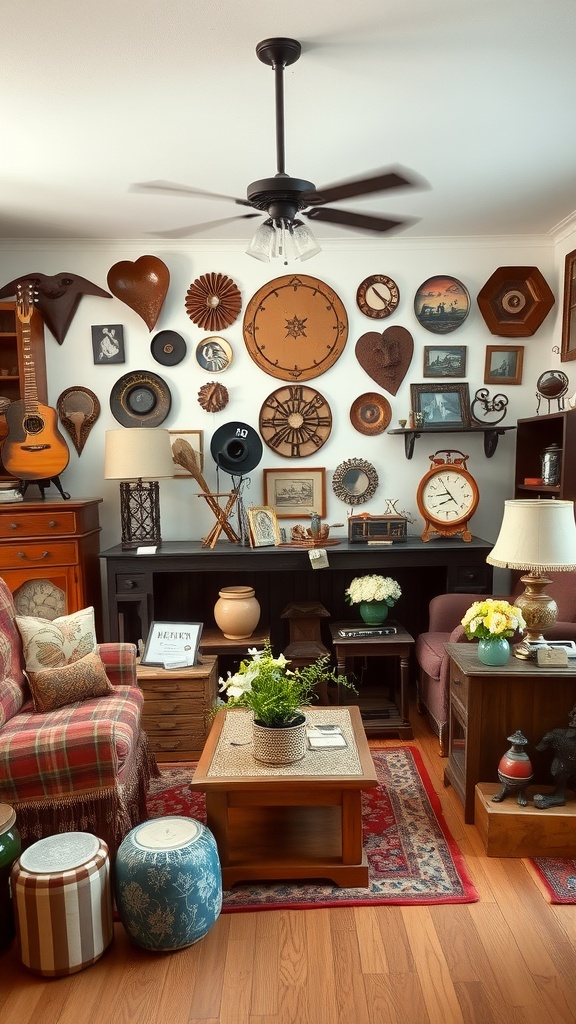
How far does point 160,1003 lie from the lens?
1.97 m

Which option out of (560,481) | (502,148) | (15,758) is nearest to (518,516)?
(560,481)

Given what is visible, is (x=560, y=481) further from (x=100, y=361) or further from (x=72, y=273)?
(x=72, y=273)

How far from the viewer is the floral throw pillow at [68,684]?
282 cm

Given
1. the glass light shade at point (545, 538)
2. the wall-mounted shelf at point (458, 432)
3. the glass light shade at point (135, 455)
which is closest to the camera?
the glass light shade at point (545, 538)

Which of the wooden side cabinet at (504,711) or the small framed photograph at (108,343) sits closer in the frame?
the wooden side cabinet at (504,711)

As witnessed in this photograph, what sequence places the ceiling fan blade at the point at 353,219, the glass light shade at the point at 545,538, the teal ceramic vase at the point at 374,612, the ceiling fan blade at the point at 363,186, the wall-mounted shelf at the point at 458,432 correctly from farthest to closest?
1. the wall-mounted shelf at the point at 458,432
2. the teal ceramic vase at the point at 374,612
3. the glass light shade at the point at 545,538
4. the ceiling fan blade at the point at 353,219
5. the ceiling fan blade at the point at 363,186

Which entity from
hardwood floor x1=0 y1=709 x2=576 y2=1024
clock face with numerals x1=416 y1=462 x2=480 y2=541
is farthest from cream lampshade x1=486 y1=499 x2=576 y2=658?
clock face with numerals x1=416 y1=462 x2=480 y2=541

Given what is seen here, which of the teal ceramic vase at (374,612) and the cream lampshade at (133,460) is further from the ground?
the cream lampshade at (133,460)

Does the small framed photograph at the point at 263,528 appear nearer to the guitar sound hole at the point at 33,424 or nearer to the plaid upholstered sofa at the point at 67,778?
the guitar sound hole at the point at 33,424

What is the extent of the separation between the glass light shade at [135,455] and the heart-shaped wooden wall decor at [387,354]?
1368 mm

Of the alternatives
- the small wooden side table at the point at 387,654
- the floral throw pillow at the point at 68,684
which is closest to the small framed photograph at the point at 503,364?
the small wooden side table at the point at 387,654

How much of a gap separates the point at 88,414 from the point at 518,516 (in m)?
2.69

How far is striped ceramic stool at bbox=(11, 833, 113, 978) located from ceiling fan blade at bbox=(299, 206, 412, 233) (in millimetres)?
2148

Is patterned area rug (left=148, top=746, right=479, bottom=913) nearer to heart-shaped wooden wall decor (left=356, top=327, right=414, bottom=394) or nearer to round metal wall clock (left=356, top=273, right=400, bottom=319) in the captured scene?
heart-shaped wooden wall decor (left=356, top=327, right=414, bottom=394)
